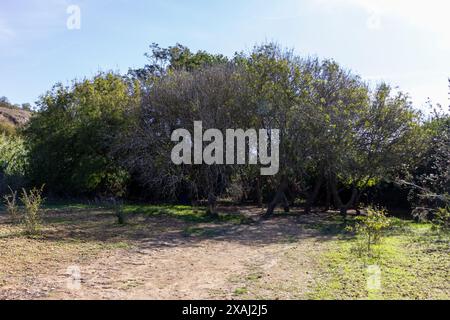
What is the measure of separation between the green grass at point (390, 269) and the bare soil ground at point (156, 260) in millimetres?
327

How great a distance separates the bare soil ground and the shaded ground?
1 centimetres

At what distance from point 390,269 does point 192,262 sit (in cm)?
313

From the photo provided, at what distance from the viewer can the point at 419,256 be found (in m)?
7.48

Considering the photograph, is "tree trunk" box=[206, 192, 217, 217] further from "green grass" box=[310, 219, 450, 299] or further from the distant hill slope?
the distant hill slope

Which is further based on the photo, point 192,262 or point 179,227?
point 179,227

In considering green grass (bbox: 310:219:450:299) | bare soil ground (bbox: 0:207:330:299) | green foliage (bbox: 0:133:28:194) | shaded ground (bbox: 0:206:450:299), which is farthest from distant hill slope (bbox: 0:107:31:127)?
green grass (bbox: 310:219:450:299)

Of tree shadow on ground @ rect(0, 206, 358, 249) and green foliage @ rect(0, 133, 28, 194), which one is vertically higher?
green foliage @ rect(0, 133, 28, 194)

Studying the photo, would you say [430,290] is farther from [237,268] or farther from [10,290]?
[10,290]

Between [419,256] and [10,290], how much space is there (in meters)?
6.54

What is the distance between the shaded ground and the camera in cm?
523

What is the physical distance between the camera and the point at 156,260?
7.10 meters

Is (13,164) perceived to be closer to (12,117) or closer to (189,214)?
(189,214)

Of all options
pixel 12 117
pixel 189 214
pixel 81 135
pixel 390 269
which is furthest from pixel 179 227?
pixel 12 117
